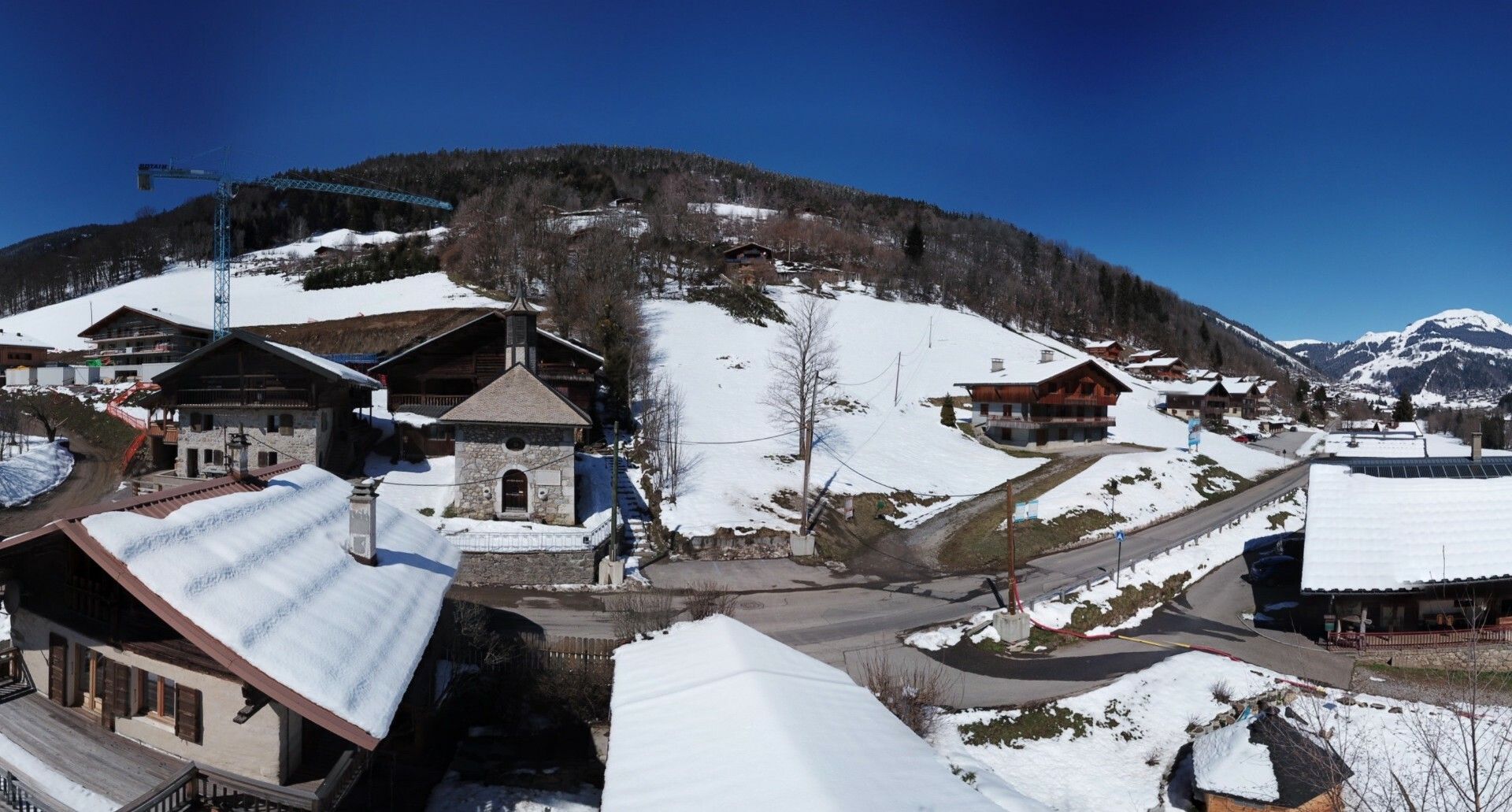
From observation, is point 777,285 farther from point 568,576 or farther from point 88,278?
point 88,278

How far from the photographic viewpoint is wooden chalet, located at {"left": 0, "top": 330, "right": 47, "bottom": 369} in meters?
54.6

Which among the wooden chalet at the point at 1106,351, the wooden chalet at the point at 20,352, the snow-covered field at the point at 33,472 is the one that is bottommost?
the snow-covered field at the point at 33,472

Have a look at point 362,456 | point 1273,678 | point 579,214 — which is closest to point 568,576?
point 362,456

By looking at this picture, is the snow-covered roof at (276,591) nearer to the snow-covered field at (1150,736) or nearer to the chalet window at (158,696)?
the chalet window at (158,696)

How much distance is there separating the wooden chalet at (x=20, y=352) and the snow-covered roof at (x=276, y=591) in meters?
63.8

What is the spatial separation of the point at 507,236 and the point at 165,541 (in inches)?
2789

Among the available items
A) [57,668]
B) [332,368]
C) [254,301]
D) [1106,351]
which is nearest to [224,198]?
[254,301]

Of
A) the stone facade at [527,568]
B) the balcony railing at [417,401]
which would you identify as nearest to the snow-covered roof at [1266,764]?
the stone facade at [527,568]

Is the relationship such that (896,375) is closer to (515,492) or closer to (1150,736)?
(515,492)

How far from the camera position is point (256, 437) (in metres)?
31.3

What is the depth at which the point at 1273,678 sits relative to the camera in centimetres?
2048

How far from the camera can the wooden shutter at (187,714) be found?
9953mm

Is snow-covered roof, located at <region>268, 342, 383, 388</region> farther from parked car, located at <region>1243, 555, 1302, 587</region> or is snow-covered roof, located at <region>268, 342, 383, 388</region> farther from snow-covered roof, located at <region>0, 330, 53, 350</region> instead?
snow-covered roof, located at <region>0, 330, 53, 350</region>

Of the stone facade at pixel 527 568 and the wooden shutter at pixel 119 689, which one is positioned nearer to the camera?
the wooden shutter at pixel 119 689
